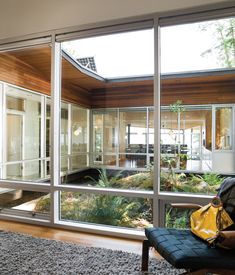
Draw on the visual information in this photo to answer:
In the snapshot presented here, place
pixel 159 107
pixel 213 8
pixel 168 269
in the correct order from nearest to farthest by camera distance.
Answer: pixel 168 269 < pixel 213 8 < pixel 159 107

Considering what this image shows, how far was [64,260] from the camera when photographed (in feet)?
8.10

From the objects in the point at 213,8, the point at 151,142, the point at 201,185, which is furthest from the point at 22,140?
the point at 213,8

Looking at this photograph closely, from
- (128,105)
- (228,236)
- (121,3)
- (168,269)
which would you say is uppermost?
(121,3)

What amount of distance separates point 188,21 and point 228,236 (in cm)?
239

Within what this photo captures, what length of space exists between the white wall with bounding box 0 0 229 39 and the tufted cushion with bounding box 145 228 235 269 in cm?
251

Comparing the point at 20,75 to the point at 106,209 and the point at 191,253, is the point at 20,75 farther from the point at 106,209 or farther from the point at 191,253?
the point at 191,253

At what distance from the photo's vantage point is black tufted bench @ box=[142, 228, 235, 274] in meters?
1.67

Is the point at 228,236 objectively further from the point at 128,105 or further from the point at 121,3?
the point at 128,105

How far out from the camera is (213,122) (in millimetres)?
3961

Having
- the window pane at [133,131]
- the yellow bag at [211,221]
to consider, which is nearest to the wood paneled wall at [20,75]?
the window pane at [133,131]

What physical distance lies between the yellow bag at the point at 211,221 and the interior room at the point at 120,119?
1.83 feet

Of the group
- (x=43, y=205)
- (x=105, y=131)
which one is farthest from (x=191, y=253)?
(x=105, y=131)

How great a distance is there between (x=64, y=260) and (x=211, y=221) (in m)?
1.47

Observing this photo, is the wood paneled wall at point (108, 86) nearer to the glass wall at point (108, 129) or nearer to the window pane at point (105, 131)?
the glass wall at point (108, 129)
